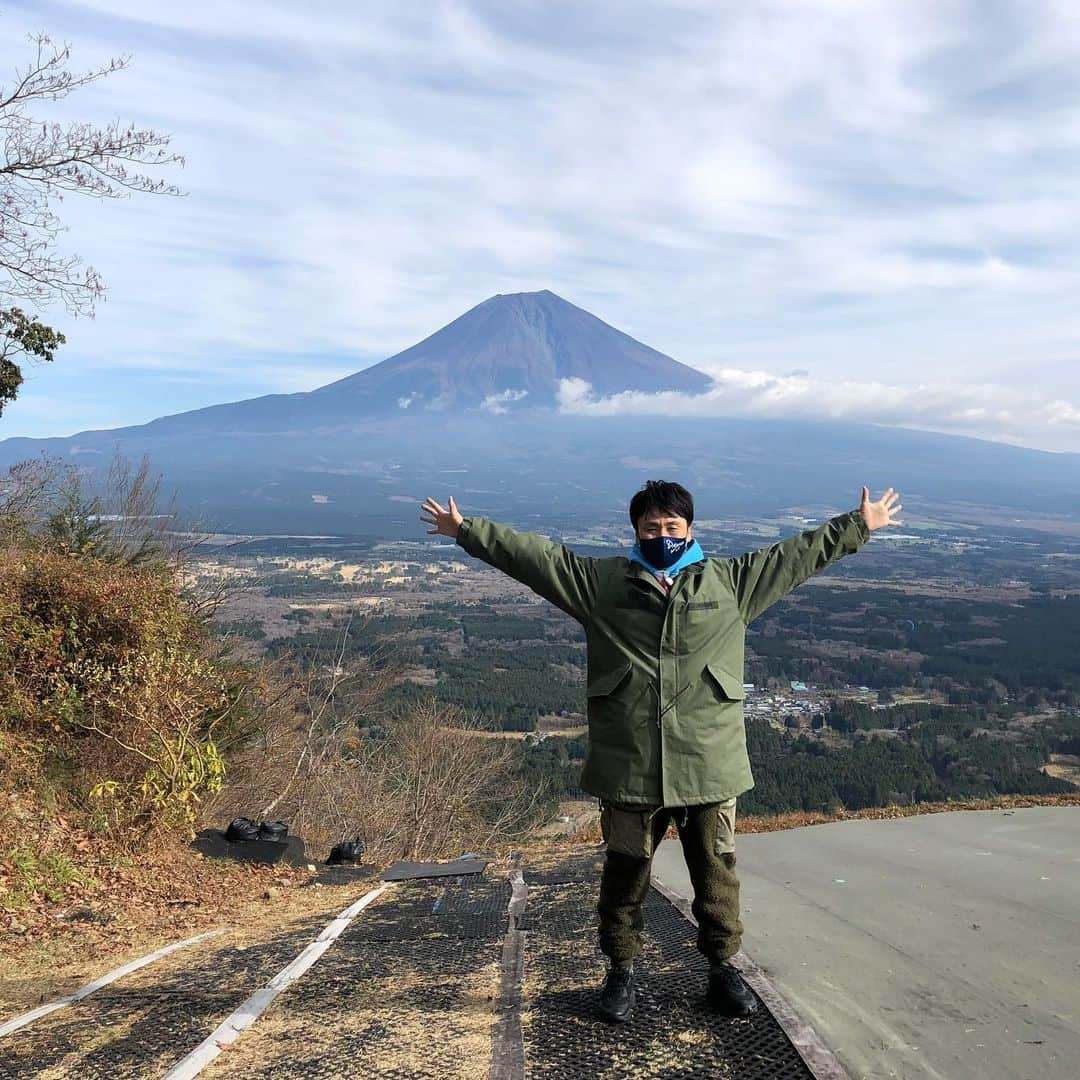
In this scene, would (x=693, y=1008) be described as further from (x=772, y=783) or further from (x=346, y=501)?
(x=346, y=501)

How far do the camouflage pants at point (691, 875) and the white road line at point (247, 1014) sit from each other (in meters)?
1.17

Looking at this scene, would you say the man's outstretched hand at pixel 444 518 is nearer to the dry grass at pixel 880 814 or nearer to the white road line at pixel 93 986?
the white road line at pixel 93 986

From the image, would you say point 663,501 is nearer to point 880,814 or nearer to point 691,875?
point 691,875

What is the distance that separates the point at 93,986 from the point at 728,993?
2.45 metres

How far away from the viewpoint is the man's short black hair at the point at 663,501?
2.59 meters

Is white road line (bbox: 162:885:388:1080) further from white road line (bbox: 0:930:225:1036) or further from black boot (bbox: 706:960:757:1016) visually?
black boot (bbox: 706:960:757:1016)

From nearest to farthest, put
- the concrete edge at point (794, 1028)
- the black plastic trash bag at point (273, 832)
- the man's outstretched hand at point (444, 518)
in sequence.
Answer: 1. the concrete edge at point (794, 1028)
2. the man's outstretched hand at point (444, 518)
3. the black plastic trash bag at point (273, 832)

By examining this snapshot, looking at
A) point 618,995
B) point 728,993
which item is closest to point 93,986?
point 618,995

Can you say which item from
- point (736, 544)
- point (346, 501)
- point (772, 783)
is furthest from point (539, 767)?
point (346, 501)

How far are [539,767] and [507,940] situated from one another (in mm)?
18434

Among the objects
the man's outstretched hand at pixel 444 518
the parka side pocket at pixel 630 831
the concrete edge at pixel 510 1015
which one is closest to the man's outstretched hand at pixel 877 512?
the parka side pocket at pixel 630 831

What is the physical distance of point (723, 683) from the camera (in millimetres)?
2498

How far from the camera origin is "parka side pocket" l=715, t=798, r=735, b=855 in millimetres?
2559

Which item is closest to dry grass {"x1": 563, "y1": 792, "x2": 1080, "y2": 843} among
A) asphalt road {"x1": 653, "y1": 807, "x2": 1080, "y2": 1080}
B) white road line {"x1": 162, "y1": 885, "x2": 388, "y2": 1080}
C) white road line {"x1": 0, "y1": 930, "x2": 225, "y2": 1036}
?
asphalt road {"x1": 653, "y1": 807, "x2": 1080, "y2": 1080}
